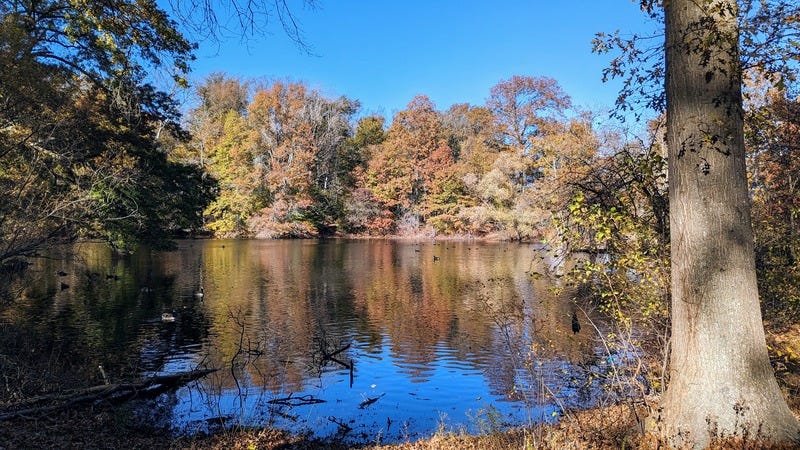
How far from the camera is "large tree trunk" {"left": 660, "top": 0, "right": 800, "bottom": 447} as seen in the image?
3.83m

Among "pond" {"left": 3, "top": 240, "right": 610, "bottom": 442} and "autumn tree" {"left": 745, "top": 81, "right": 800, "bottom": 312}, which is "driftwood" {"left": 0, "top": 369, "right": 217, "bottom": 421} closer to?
"pond" {"left": 3, "top": 240, "right": 610, "bottom": 442}

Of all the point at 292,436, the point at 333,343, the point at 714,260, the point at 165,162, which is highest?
the point at 165,162

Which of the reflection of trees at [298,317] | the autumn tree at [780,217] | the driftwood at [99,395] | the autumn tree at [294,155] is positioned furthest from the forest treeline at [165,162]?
the autumn tree at [294,155]

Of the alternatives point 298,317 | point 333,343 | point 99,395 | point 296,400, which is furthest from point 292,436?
point 298,317

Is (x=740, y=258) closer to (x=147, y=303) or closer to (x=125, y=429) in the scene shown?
(x=125, y=429)

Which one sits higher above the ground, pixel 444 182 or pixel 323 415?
pixel 444 182

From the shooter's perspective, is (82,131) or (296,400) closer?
(296,400)

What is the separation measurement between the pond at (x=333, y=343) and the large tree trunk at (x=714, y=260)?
1451mm

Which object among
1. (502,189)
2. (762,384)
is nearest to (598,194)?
(762,384)

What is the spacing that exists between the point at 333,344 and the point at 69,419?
21.8 feet

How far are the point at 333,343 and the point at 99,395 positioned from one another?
595 cm

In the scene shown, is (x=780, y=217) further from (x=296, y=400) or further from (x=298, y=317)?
(x=298, y=317)

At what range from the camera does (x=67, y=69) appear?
13.7 meters

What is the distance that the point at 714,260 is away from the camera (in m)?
3.90
